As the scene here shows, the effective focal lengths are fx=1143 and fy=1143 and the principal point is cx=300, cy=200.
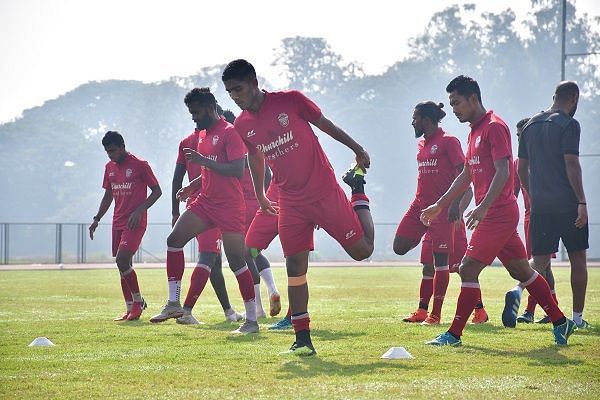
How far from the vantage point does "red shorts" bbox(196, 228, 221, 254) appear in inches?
485

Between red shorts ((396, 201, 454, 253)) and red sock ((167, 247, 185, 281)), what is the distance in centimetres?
231

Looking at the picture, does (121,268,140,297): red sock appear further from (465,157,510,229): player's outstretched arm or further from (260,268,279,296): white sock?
(465,157,510,229): player's outstretched arm

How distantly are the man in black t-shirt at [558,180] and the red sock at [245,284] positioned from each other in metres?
2.76

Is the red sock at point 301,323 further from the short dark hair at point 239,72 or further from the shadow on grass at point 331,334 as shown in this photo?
the short dark hair at point 239,72

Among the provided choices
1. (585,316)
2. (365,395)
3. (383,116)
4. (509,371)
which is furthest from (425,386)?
(383,116)

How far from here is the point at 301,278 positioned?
8820mm

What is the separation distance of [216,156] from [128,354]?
9.89 ft

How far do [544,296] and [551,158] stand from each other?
1523 mm

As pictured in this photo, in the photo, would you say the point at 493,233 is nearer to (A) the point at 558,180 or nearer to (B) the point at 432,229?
(A) the point at 558,180

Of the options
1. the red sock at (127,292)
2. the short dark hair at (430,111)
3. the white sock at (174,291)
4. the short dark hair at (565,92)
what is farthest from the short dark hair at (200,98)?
the short dark hair at (565,92)

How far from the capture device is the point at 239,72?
8680 mm

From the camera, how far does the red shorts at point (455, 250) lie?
1217 centimetres

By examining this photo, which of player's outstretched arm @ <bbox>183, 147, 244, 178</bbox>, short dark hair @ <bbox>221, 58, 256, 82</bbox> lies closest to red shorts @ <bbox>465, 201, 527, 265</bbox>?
short dark hair @ <bbox>221, 58, 256, 82</bbox>

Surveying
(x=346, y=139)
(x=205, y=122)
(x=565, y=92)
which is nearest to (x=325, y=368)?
(x=346, y=139)
